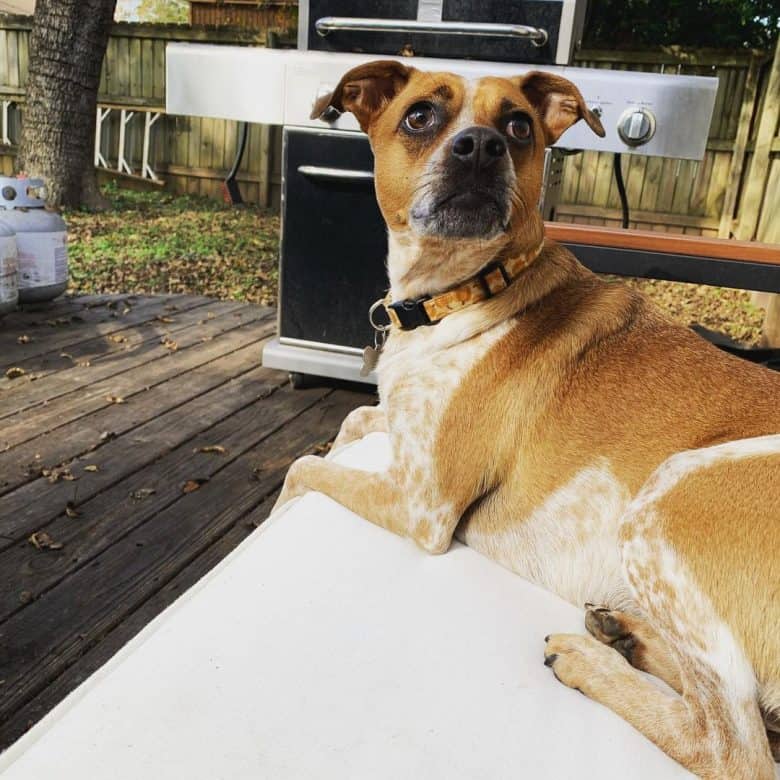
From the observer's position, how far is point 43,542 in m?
2.52

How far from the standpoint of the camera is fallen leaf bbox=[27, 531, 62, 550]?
2.49m

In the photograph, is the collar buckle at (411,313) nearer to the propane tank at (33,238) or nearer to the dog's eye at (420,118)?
the dog's eye at (420,118)

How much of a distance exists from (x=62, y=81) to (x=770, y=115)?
270 inches

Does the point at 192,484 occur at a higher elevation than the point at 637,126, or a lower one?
lower

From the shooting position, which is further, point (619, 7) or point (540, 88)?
point (619, 7)

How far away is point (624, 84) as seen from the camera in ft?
9.95

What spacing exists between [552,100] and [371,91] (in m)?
0.50

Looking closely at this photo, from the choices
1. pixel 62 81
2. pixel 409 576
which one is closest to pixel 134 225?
pixel 62 81

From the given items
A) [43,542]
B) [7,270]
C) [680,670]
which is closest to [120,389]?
[7,270]

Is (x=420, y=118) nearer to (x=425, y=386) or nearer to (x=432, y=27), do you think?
→ (x=425, y=386)

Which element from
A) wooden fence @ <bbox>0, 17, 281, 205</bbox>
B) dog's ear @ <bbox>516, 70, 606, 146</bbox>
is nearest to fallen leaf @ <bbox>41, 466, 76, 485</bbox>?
dog's ear @ <bbox>516, 70, 606, 146</bbox>

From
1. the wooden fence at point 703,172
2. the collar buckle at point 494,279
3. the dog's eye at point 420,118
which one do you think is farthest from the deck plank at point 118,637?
the wooden fence at point 703,172

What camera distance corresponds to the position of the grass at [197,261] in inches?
261

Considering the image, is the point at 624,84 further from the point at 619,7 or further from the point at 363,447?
the point at 619,7
